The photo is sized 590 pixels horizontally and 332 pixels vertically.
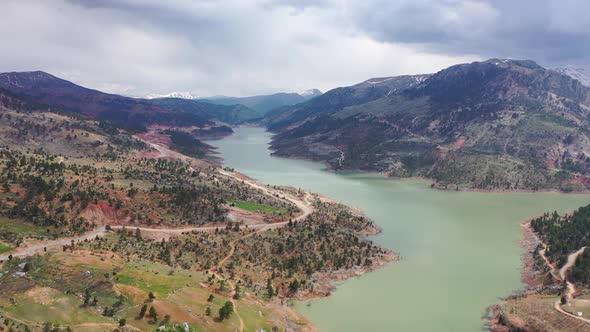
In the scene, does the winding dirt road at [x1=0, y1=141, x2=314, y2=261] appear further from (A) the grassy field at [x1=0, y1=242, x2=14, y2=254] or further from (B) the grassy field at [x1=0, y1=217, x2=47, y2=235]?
(B) the grassy field at [x1=0, y1=217, x2=47, y2=235]

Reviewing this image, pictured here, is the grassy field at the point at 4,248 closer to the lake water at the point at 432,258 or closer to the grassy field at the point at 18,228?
the grassy field at the point at 18,228

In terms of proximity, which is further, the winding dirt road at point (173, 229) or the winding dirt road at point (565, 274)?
the winding dirt road at point (173, 229)

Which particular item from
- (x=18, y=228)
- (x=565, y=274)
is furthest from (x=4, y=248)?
(x=565, y=274)

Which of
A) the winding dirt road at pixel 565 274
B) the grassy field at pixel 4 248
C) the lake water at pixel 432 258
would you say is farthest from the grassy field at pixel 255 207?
the winding dirt road at pixel 565 274

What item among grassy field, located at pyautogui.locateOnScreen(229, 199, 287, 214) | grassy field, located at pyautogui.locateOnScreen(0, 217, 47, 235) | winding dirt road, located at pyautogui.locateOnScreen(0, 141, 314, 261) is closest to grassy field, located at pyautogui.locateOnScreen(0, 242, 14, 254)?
winding dirt road, located at pyautogui.locateOnScreen(0, 141, 314, 261)

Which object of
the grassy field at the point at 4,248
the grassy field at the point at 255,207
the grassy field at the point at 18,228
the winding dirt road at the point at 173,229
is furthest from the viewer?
the grassy field at the point at 255,207

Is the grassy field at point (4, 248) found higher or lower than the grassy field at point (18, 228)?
lower

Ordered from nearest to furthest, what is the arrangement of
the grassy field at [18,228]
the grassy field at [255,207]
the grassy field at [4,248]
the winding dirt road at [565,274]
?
the winding dirt road at [565,274]
the grassy field at [4,248]
the grassy field at [18,228]
the grassy field at [255,207]

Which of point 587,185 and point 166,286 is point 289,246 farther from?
point 587,185
